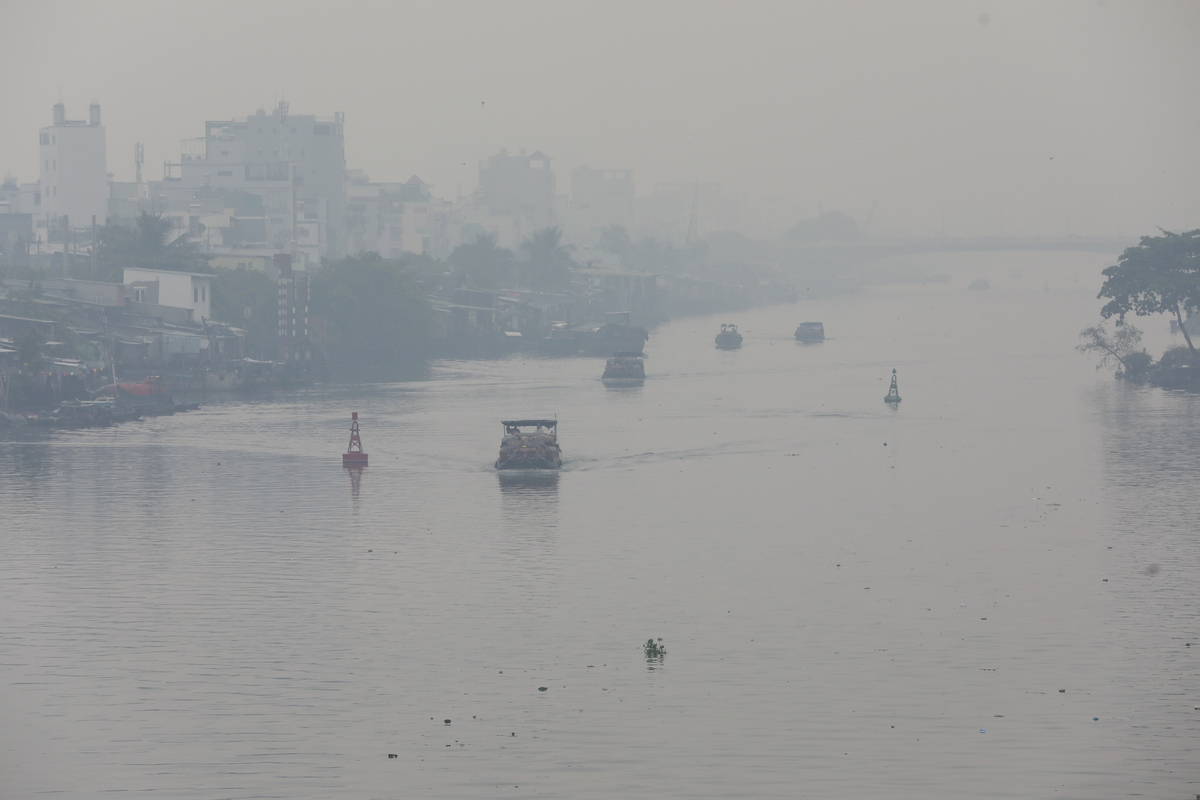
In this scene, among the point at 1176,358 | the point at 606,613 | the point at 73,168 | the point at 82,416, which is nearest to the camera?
the point at 606,613

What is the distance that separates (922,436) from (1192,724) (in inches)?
1304

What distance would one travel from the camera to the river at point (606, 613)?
18.6 m

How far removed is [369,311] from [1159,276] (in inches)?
1676

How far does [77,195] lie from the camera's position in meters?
123

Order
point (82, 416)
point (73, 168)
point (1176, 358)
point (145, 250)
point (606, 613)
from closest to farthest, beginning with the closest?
point (606, 613), point (82, 416), point (1176, 358), point (145, 250), point (73, 168)

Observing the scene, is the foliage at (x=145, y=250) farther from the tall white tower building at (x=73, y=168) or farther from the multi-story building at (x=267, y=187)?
the tall white tower building at (x=73, y=168)

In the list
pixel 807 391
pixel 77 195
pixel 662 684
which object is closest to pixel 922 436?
pixel 807 391

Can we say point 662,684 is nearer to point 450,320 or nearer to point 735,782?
point 735,782

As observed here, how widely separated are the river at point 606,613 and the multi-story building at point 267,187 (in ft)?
212

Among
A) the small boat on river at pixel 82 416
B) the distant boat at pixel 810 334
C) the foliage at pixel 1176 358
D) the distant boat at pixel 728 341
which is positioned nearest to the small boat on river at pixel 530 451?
the small boat on river at pixel 82 416

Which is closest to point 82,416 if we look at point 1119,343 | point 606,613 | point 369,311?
point 369,311

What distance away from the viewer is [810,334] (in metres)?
108

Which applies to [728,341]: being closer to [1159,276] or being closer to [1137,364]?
[1137,364]

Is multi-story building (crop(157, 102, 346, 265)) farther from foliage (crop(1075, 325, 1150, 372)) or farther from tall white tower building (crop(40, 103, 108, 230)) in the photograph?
foliage (crop(1075, 325, 1150, 372))
